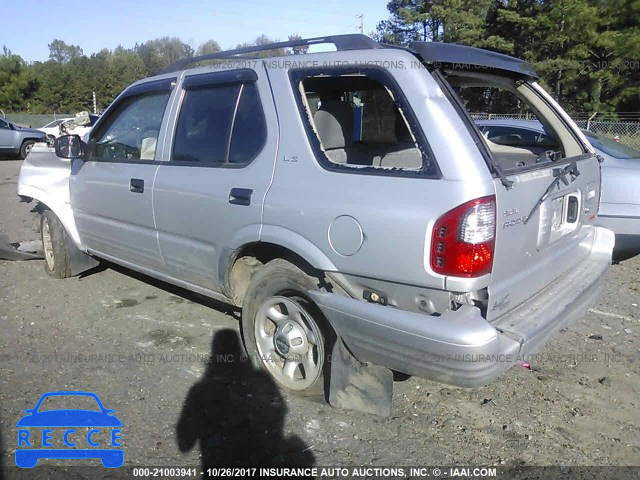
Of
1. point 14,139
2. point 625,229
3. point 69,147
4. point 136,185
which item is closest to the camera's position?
point 136,185

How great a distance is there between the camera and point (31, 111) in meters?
65.9

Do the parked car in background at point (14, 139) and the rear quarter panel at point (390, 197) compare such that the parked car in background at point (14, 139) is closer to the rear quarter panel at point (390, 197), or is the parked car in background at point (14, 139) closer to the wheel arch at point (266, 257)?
the wheel arch at point (266, 257)

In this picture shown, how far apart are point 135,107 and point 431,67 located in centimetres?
260

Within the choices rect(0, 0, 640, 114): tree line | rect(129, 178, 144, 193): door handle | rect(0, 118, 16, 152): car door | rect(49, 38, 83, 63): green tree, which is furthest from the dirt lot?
rect(49, 38, 83, 63): green tree

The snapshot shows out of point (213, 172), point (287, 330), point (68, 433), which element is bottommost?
point (68, 433)

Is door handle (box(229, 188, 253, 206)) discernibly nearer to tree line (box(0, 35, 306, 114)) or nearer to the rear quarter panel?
the rear quarter panel

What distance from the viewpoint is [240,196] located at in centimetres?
328

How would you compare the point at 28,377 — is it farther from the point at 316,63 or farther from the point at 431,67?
the point at 431,67

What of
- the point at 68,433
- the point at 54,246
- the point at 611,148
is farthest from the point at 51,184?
the point at 611,148

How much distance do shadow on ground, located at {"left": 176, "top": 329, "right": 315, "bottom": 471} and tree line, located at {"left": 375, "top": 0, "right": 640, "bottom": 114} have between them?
3433 centimetres

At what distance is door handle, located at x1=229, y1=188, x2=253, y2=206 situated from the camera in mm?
3240

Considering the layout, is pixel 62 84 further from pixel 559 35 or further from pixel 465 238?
pixel 465 238

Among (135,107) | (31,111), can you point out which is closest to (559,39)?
(135,107)

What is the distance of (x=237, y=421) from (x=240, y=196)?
1.28 metres
